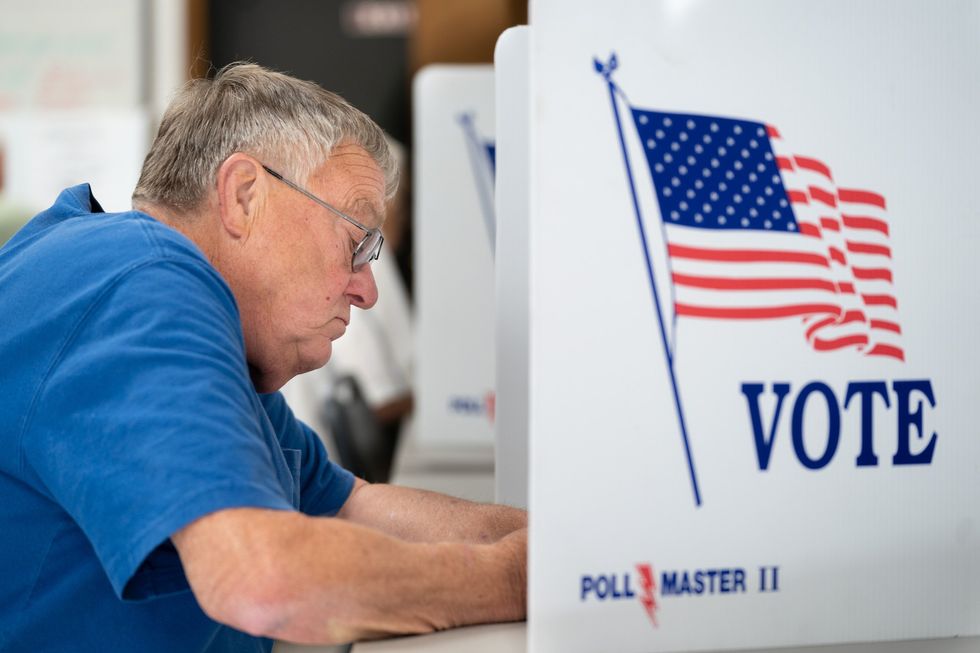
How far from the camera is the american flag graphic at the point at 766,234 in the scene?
0.76 metres

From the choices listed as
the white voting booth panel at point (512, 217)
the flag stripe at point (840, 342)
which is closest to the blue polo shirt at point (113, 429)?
the white voting booth panel at point (512, 217)

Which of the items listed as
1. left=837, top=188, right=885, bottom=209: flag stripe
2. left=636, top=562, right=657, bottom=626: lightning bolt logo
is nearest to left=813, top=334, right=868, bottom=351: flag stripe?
left=837, top=188, right=885, bottom=209: flag stripe

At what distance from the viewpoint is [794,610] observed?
2.61 feet

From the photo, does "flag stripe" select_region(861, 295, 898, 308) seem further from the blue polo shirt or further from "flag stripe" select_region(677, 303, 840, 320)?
the blue polo shirt

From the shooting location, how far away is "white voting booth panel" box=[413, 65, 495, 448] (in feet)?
7.30

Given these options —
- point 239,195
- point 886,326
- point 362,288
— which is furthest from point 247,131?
point 886,326

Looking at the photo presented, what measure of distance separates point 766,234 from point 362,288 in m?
0.46

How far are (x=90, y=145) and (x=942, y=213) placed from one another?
13.7ft

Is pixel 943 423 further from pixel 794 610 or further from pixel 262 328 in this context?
pixel 262 328

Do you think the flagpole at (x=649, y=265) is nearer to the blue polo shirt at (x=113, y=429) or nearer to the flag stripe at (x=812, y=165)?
the flag stripe at (x=812, y=165)

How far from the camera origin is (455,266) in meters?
2.24

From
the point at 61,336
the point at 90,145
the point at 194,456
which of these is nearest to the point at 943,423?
the point at 194,456

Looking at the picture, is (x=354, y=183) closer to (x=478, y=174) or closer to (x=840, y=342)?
(x=840, y=342)

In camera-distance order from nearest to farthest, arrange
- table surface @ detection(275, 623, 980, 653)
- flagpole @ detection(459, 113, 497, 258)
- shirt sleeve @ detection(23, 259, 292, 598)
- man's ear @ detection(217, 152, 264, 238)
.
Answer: shirt sleeve @ detection(23, 259, 292, 598)
table surface @ detection(275, 623, 980, 653)
man's ear @ detection(217, 152, 264, 238)
flagpole @ detection(459, 113, 497, 258)
